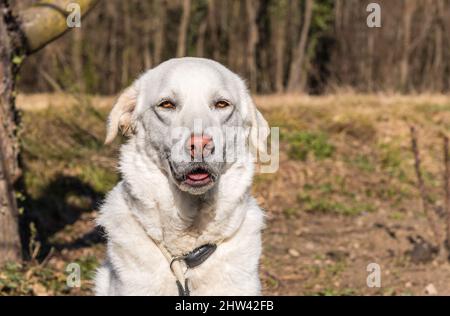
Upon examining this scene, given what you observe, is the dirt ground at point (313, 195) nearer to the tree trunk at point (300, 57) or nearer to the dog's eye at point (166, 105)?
the dog's eye at point (166, 105)

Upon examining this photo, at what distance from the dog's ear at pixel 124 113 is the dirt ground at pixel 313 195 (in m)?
2.13

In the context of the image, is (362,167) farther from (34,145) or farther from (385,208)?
(34,145)

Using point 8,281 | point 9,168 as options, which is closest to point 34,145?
point 9,168

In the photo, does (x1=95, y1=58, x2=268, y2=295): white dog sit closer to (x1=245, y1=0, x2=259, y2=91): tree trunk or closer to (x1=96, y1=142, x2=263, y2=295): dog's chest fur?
(x1=96, y1=142, x2=263, y2=295): dog's chest fur

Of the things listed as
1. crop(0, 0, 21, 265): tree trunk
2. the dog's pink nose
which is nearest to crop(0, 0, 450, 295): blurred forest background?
crop(0, 0, 21, 265): tree trunk

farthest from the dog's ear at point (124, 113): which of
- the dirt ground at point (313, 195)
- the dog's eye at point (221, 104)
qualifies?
the dirt ground at point (313, 195)

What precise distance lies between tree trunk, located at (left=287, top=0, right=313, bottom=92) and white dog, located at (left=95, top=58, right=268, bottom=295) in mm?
17270

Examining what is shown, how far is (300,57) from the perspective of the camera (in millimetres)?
22000

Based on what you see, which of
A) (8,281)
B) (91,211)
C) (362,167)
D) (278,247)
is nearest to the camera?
(8,281)

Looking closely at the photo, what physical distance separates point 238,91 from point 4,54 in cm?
265

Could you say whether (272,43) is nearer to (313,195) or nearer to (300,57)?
(300,57)

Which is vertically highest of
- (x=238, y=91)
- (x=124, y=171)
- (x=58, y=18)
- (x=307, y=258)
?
(x=58, y=18)

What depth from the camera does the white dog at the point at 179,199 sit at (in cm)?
395

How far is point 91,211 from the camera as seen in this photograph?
9117 mm
